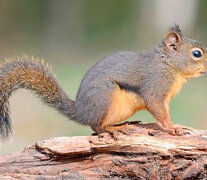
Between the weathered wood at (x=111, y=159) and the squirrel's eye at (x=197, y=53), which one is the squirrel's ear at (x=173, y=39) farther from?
the weathered wood at (x=111, y=159)

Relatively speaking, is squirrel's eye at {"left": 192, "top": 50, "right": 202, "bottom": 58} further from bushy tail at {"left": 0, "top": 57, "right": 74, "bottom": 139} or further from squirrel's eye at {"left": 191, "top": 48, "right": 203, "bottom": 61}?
bushy tail at {"left": 0, "top": 57, "right": 74, "bottom": 139}

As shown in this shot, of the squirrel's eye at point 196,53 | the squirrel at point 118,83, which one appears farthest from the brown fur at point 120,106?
the squirrel's eye at point 196,53

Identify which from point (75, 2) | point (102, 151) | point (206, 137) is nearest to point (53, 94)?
point (102, 151)

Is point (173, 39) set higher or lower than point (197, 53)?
higher

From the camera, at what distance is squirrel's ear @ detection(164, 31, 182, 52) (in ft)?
11.7

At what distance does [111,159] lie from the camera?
3164 mm

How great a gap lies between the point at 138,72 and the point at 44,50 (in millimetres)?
7349

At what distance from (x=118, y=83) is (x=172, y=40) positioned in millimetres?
541

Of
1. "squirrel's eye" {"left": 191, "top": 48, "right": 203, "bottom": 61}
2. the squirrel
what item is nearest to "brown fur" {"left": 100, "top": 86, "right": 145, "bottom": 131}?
the squirrel

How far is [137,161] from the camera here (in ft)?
10.3

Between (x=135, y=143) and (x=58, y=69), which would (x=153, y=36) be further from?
(x=135, y=143)

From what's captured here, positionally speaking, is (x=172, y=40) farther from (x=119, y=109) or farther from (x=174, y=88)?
(x=119, y=109)

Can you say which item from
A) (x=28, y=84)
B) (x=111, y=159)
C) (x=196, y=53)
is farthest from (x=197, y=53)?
(x=28, y=84)

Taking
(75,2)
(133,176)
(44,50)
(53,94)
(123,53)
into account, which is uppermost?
(75,2)
